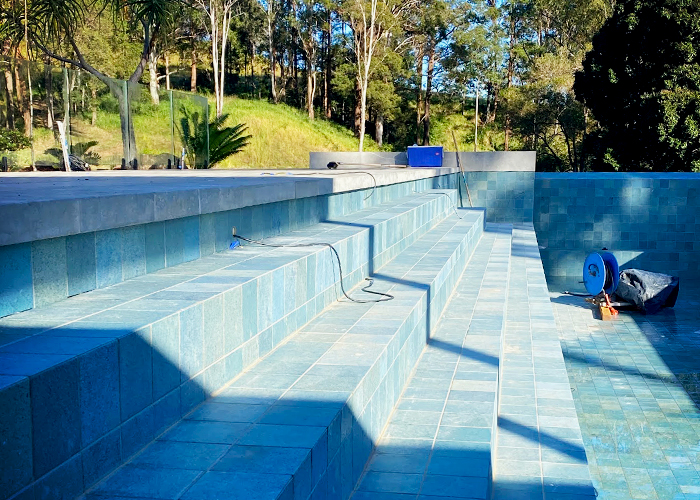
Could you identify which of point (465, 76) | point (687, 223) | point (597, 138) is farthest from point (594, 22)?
point (687, 223)

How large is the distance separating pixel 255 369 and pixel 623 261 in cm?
1278

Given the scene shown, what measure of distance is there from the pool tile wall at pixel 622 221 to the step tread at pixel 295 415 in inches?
→ 447

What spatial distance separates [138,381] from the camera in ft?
7.22

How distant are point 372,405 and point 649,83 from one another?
2073cm

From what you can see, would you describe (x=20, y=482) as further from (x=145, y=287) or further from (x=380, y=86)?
(x=380, y=86)

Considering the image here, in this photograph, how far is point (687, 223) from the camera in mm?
14281

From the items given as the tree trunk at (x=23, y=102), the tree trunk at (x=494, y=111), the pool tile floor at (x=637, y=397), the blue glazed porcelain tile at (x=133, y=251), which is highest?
the tree trunk at (x=494, y=111)

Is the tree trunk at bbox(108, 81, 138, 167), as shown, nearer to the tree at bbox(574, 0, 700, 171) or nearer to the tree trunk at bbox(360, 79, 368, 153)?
the tree at bbox(574, 0, 700, 171)

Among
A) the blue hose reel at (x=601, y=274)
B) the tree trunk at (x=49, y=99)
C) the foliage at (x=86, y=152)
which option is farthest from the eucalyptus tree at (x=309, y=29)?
the tree trunk at (x=49, y=99)

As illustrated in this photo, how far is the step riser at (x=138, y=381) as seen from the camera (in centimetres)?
179

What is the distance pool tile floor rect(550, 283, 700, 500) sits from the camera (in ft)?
17.5

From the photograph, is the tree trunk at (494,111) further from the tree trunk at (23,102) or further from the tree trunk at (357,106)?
the tree trunk at (23,102)

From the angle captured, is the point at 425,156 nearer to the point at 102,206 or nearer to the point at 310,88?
the point at 102,206

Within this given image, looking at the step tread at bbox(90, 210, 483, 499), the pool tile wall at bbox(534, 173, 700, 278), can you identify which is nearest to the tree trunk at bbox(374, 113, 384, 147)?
the pool tile wall at bbox(534, 173, 700, 278)
